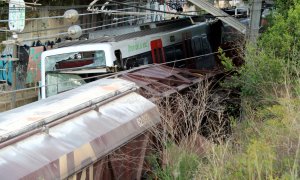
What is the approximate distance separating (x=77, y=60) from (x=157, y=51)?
140 inches

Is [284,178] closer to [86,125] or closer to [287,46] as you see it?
[86,125]

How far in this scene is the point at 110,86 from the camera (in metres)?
7.46

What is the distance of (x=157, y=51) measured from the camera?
1414 cm

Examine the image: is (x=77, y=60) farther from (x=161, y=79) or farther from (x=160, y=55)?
(x=160, y=55)

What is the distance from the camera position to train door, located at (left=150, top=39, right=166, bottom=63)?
1389cm

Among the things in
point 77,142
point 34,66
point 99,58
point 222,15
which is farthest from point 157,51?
point 77,142

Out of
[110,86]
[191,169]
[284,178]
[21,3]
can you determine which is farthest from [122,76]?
[284,178]

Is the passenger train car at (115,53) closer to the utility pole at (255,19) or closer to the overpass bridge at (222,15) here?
the overpass bridge at (222,15)

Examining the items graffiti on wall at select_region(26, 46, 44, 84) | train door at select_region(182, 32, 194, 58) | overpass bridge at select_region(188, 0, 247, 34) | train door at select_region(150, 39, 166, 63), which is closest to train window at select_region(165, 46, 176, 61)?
train door at select_region(150, 39, 166, 63)

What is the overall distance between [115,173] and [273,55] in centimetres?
498

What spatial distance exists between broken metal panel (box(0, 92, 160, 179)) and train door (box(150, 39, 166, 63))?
6.67 meters

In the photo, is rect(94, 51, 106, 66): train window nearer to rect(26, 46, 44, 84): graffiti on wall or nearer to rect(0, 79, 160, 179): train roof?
rect(0, 79, 160, 179): train roof

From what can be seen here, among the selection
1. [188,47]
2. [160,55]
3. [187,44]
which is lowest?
[160,55]

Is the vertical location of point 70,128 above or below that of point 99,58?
below
